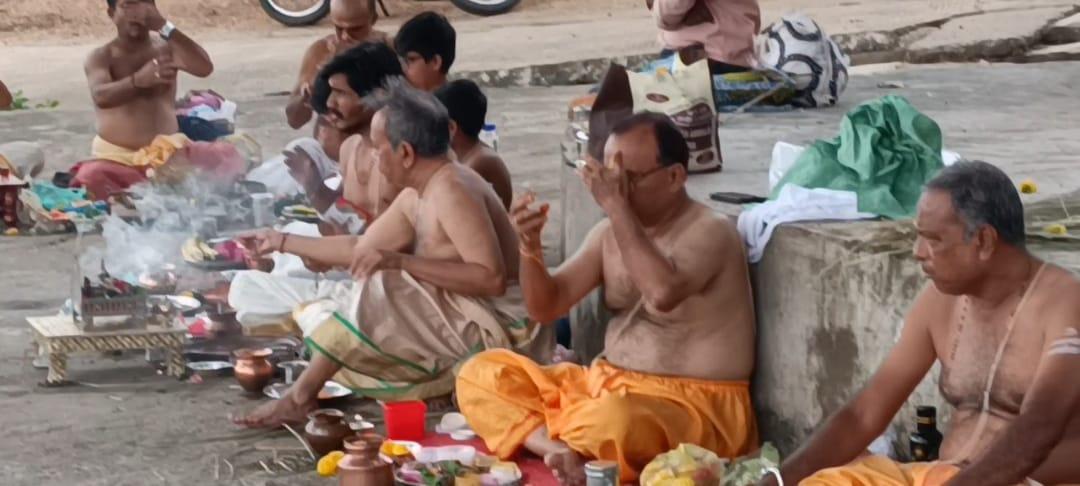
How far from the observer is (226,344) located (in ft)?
21.6

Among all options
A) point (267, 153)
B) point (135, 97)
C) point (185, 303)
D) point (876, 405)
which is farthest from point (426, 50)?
point (876, 405)

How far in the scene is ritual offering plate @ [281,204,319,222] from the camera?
7.40m

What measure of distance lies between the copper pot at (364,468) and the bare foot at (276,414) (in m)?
0.81

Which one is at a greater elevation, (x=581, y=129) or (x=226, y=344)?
(x=581, y=129)

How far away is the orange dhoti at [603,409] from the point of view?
4.84 metres

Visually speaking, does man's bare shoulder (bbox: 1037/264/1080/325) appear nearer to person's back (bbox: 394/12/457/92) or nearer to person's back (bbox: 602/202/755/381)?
person's back (bbox: 602/202/755/381)

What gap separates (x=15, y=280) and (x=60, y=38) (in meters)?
9.28

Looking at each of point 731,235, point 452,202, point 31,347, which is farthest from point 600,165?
point 31,347

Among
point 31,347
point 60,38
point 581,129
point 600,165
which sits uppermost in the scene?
point 600,165

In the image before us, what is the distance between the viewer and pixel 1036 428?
365 cm

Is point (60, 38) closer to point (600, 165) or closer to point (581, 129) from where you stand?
point (581, 129)

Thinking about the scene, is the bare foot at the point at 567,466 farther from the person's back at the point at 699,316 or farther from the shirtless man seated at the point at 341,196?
Answer: the shirtless man seated at the point at 341,196

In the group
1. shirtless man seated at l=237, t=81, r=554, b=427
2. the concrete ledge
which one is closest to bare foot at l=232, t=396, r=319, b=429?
shirtless man seated at l=237, t=81, r=554, b=427

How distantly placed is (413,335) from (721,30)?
343 cm
